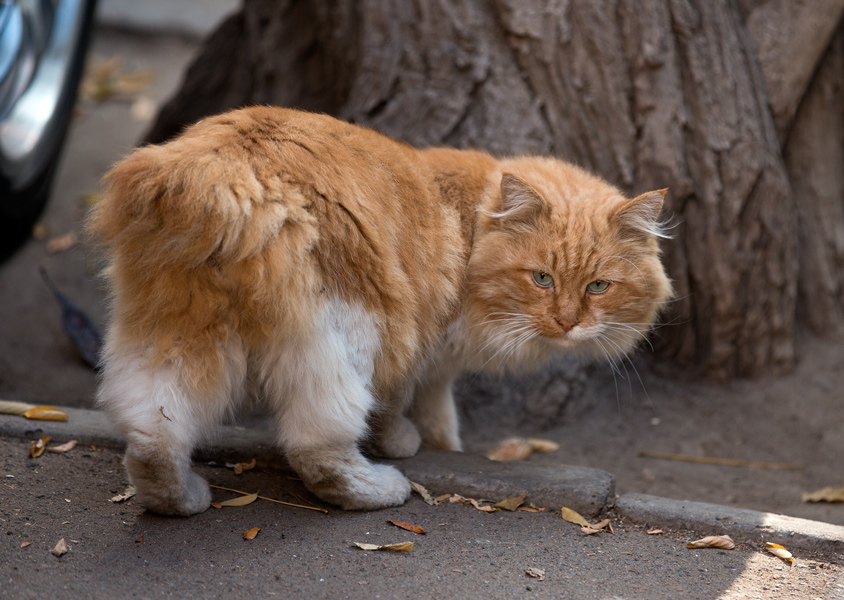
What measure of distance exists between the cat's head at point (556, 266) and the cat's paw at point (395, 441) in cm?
49

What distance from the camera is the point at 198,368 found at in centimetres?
223

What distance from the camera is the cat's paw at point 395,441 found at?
299 centimetres

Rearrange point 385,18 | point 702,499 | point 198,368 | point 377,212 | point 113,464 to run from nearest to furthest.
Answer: point 198,368
point 377,212
point 113,464
point 702,499
point 385,18

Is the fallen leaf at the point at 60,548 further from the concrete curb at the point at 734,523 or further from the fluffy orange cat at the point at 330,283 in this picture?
the concrete curb at the point at 734,523

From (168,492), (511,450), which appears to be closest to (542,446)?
(511,450)

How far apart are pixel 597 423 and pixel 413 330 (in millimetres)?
2038

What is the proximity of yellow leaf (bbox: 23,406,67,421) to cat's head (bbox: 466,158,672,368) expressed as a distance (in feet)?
6.08

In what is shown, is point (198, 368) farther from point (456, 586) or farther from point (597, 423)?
point (597, 423)

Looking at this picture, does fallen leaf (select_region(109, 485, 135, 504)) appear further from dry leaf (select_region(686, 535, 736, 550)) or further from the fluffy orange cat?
dry leaf (select_region(686, 535, 736, 550))

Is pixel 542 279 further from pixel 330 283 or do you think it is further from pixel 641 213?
pixel 330 283

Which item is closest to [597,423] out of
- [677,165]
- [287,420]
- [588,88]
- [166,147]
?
[677,165]

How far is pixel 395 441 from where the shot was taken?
3.02m

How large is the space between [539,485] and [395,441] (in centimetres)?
64

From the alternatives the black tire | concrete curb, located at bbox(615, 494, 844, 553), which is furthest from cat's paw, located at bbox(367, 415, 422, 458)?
the black tire
